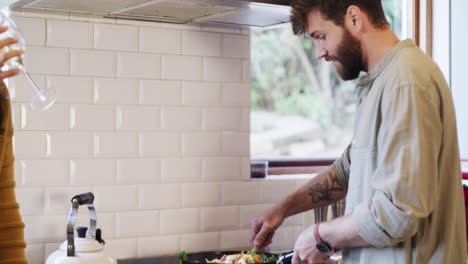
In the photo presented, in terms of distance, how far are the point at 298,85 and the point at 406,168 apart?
5.94 m

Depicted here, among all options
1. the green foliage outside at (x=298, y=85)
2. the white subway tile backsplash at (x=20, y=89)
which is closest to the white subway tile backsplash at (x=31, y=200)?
the white subway tile backsplash at (x=20, y=89)

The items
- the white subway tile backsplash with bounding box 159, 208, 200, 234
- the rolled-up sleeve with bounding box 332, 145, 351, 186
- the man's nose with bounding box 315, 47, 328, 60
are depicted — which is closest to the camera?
the man's nose with bounding box 315, 47, 328, 60

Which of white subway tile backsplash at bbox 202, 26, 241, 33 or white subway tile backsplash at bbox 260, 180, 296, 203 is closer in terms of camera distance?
white subway tile backsplash at bbox 202, 26, 241, 33

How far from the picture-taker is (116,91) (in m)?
2.74

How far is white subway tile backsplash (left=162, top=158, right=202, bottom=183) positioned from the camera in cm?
286

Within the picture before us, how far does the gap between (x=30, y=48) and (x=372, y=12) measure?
130cm

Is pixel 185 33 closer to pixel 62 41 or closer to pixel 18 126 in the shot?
pixel 62 41

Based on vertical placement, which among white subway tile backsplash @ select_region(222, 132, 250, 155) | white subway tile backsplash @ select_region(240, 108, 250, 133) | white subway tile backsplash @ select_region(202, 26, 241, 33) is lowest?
white subway tile backsplash @ select_region(222, 132, 250, 155)

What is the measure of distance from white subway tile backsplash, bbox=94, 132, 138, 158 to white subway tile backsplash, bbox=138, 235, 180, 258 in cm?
37

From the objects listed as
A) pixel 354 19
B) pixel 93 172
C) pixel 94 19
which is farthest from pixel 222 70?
pixel 354 19

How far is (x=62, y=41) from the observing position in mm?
2633

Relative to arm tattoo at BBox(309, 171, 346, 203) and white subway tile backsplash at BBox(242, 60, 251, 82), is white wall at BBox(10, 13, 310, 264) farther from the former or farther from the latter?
arm tattoo at BBox(309, 171, 346, 203)

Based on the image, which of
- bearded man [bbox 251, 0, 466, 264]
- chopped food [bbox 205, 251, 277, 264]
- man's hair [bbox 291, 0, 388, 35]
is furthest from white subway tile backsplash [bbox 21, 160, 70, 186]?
man's hair [bbox 291, 0, 388, 35]

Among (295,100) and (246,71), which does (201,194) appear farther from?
(295,100)
